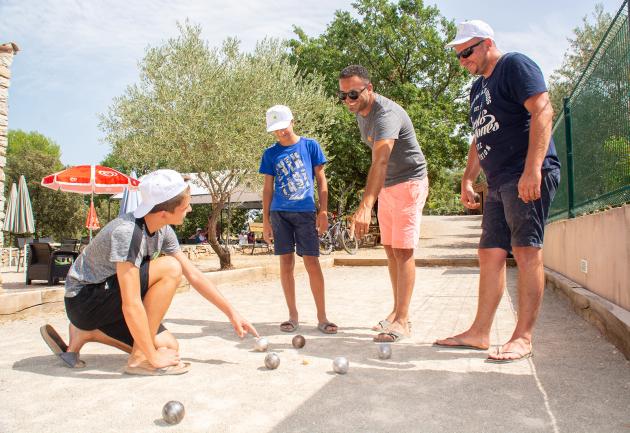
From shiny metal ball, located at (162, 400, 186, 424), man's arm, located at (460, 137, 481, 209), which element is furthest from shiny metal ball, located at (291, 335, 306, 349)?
man's arm, located at (460, 137, 481, 209)

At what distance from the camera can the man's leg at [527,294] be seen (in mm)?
3236

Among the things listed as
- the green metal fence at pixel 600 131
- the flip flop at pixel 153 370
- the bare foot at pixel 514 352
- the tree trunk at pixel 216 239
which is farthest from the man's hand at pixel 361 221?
the tree trunk at pixel 216 239

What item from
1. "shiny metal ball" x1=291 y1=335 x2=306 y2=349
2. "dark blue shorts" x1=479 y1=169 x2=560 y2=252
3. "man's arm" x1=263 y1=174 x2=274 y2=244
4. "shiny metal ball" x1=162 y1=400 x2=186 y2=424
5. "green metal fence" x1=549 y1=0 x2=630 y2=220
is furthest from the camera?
"man's arm" x1=263 y1=174 x2=274 y2=244

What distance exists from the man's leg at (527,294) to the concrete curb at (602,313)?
22.8 inches

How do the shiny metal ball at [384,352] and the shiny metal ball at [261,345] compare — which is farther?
the shiny metal ball at [261,345]

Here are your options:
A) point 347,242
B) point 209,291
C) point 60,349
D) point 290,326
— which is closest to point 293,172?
point 290,326

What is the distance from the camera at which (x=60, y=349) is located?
134 inches

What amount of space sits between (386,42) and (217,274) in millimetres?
18403

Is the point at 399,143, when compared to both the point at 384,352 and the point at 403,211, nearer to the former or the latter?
the point at 403,211

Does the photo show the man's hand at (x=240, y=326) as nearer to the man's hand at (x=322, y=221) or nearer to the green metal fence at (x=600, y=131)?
the man's hand at (x=322, y=221)

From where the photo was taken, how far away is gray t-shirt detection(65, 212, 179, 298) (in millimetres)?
2879

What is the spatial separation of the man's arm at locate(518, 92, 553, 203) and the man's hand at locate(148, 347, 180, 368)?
2313 millimetres

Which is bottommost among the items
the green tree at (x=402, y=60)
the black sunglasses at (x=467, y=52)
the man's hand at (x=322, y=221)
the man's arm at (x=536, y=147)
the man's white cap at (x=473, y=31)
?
the man's hand at (x=322, y=221)

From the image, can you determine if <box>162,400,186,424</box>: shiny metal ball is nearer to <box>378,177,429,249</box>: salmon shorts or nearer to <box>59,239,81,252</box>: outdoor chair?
<box>378,177,429,249</box>: salmon shorts
